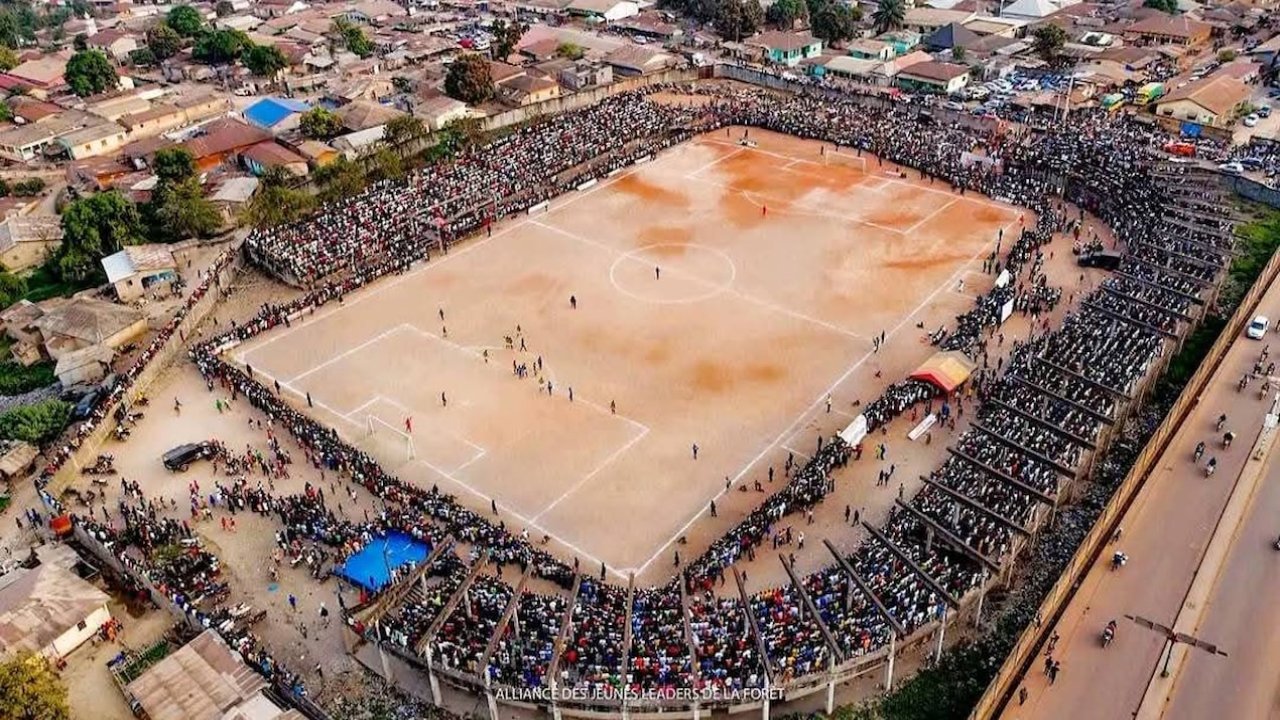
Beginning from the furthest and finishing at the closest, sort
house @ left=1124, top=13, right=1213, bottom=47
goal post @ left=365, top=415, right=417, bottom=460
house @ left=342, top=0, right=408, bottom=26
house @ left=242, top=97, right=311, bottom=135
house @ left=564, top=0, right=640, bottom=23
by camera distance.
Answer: house @ left=342, top=0, right=408, bottom=26
house @ left=564, top=0, right=640, bottom=23
house @ left=1124, top=13, right=1213, bottom=47
house @ left=242, top=97, right=311, bottom=135
goal post @ left=365, top=415, right=417, bottom=460

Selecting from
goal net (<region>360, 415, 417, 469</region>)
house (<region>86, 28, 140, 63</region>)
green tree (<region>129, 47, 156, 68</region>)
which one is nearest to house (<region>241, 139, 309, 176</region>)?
goal net (<region>360, 415, 417, 469</region>)

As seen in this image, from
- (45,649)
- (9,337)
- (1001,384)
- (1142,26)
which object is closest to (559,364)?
(1001,384)

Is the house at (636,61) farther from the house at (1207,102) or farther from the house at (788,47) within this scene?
the house at (1207,102)

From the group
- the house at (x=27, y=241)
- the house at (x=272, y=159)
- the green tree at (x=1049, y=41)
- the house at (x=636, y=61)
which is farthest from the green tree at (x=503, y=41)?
the green tree at (x=1049, y=41)

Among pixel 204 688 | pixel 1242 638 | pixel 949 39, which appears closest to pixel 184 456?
pixel 204 688

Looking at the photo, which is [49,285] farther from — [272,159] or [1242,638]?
[1242,638]

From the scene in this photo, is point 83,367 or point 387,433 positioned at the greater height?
point 83,367

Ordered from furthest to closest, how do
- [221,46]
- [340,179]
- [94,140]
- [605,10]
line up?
[605,10] → [221,46] → [94,140] → [340,179]

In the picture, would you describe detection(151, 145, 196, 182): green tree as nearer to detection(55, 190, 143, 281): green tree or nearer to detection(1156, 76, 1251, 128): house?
detection(55, 190, 143, 281): green tree
